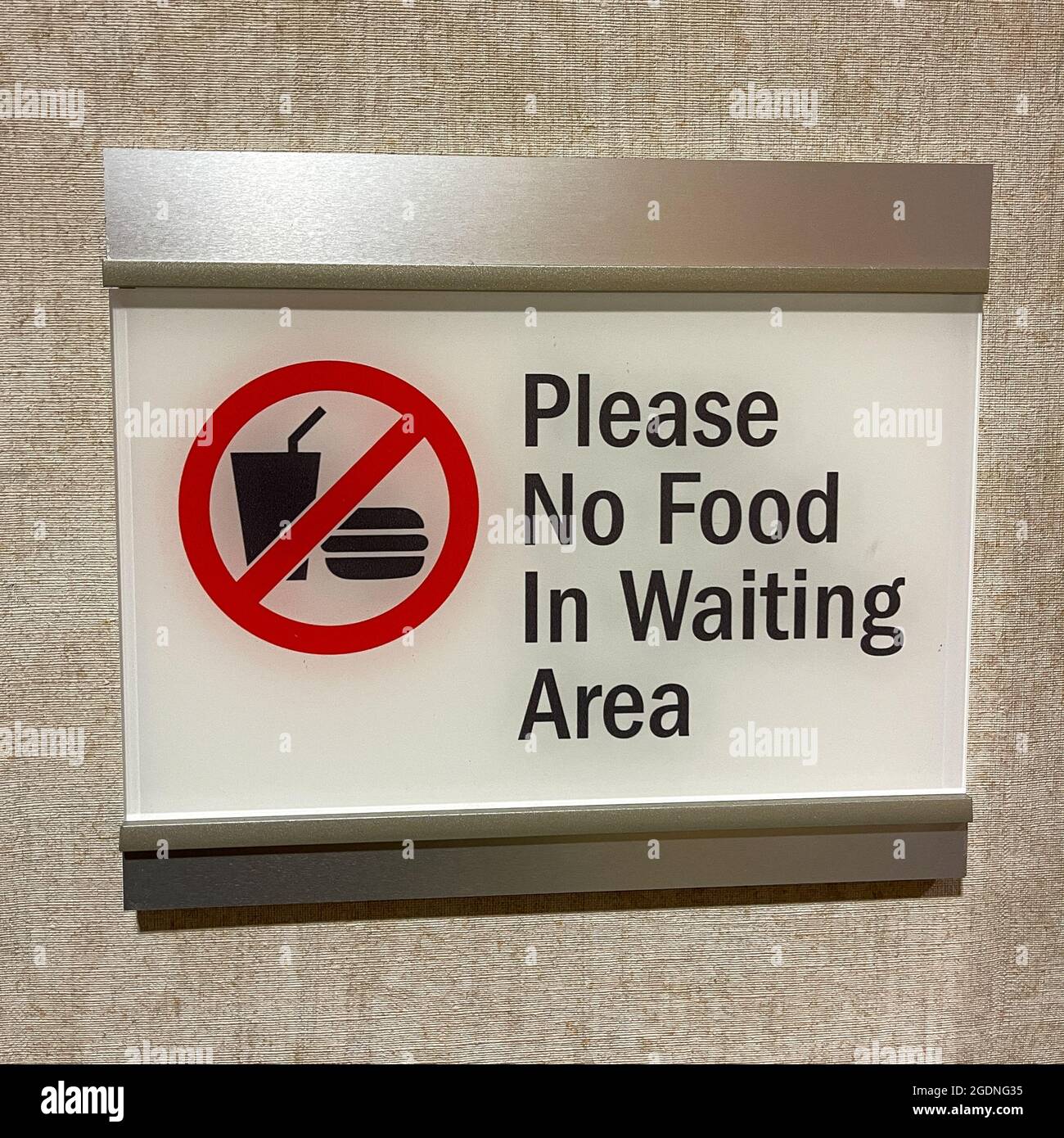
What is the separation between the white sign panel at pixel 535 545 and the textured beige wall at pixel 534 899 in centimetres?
9

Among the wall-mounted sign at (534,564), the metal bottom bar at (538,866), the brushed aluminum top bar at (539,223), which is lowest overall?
the metal bottom bar at (538,866)

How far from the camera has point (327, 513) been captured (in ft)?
3.57

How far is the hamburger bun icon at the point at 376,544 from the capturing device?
1093 millimetres

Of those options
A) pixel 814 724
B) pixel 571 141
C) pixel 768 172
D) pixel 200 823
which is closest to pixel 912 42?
pixel 768 172

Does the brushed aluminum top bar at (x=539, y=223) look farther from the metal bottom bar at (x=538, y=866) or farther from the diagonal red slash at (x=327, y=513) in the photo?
the metal bottom bar at (x=538, y=866)

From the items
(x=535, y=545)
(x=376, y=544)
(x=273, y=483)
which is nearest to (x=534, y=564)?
(x=535, y=545)

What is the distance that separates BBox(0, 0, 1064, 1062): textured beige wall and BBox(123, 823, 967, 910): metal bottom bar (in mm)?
47

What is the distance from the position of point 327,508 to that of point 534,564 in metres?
0.26

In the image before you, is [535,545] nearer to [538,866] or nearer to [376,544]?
[376,544]

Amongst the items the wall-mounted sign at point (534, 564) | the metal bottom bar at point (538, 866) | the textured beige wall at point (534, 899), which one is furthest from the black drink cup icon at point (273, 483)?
the metal bottom bar at point (538, 866)

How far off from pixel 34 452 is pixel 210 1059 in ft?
2.60

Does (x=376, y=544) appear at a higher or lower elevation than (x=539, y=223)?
lower

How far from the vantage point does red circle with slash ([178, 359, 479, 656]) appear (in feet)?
3.55

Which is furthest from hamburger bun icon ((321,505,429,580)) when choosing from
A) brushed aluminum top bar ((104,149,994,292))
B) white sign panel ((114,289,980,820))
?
brushed aluminum top bar ((104,149,994,292))
